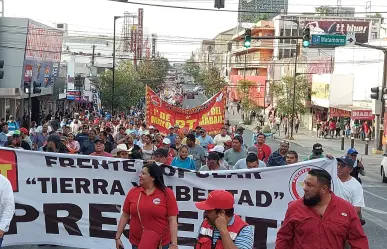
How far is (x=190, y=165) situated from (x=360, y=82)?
37.4 m

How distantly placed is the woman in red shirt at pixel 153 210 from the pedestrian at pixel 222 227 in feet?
5.74

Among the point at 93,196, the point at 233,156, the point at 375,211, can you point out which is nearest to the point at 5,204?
the point at 93,196

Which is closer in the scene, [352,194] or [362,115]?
[352,194]

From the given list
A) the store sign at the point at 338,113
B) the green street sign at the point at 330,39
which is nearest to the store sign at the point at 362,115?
the store sign at the point at 338,113

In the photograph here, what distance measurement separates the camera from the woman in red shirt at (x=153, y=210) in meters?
6.91

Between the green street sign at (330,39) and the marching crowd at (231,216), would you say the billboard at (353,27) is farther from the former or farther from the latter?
the marching crowd at (231,216)

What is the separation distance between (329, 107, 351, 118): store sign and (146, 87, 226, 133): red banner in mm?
25730

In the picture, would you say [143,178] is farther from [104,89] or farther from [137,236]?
[104,89]

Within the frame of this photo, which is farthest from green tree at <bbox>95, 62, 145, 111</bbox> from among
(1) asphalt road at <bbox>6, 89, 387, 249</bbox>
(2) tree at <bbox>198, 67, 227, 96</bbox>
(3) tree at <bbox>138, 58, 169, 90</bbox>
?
(1) asphalt road at <bbox>6, 89, 387, 249</bbox>

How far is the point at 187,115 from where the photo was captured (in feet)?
75.5

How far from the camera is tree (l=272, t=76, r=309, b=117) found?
50.3m

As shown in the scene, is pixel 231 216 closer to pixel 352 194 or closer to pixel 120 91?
pixel 352 194

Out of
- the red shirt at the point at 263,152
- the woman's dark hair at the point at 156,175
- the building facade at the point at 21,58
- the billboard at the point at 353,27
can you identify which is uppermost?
the billboard at the point at 353,27

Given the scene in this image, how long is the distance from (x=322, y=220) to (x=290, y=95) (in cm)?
4645
